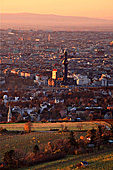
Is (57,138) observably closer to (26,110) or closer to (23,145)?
(23,145)

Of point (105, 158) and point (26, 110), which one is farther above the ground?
point (105, 158)

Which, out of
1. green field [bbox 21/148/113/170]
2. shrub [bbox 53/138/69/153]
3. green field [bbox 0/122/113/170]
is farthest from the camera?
shrub [bbox 53/138/69/153]

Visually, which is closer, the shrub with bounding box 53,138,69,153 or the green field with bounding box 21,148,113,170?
the green field with bounding box 21,148,113,170

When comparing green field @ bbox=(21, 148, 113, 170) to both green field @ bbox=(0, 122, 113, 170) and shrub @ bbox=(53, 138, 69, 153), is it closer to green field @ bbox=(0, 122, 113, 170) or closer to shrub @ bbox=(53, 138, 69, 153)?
green field @ bbox=(0, 122, 113, 170)

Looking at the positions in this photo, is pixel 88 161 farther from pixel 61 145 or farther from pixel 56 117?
pixel 56 117

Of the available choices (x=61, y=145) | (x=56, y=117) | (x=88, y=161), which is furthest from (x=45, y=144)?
(x=56, y=117)

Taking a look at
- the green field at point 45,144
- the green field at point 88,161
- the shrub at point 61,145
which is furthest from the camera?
the shrub at point 61,145

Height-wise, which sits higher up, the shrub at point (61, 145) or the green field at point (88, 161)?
the green field at point (88, 161)

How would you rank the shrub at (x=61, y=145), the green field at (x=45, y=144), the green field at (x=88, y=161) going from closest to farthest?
the green field at (x=88, y=161) → the green field at (x=45, y=144) → the shrub at (x=61, y=145)

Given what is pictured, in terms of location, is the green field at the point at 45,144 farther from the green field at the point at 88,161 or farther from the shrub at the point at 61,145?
the shrub at the point at 61,145

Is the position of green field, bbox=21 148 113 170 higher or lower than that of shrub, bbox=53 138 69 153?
higher

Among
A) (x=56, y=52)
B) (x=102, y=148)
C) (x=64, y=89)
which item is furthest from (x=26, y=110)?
(x=56, y=52)
